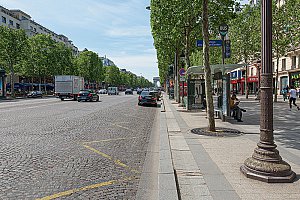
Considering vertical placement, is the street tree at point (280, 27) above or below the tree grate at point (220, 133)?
above

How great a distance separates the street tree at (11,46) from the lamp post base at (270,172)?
154 ft

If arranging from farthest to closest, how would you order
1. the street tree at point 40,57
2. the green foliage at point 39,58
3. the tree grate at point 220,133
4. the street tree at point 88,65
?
the street tree at point 88,65, the street tree at point 40,57, the green foliage at point 39,58, the tree grate at point 220,133

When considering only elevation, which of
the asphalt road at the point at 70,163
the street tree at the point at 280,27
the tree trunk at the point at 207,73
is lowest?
the asphalt road at the point at 70,163

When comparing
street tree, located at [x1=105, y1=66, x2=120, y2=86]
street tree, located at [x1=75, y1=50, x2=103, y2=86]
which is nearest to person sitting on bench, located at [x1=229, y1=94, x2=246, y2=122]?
street tree, located at [x1=75, y1=50, x2=103, y2=86]

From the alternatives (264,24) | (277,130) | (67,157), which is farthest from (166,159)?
(277,130)

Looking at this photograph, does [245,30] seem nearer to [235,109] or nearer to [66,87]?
[235,109]

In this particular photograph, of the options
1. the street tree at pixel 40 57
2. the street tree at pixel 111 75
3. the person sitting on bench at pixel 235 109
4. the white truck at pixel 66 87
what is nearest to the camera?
the person sitting on bench at pixel 235 109

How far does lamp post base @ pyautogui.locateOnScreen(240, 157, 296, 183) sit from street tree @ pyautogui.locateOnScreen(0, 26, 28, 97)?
46.9 metres

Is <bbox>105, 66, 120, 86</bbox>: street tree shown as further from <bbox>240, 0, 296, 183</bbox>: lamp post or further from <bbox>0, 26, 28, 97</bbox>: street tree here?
<bbox>240, 0, 296, 183</bbox>: lamp post

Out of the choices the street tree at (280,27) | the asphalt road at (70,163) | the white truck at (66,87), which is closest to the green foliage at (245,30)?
the street tree at (280,27)

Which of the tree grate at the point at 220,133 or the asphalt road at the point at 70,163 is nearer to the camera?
the asphalt road at the point at 70,163

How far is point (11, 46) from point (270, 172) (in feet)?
158

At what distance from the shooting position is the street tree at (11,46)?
43.3 m

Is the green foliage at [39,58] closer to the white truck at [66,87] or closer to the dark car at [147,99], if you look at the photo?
the white truck at [66,87]
